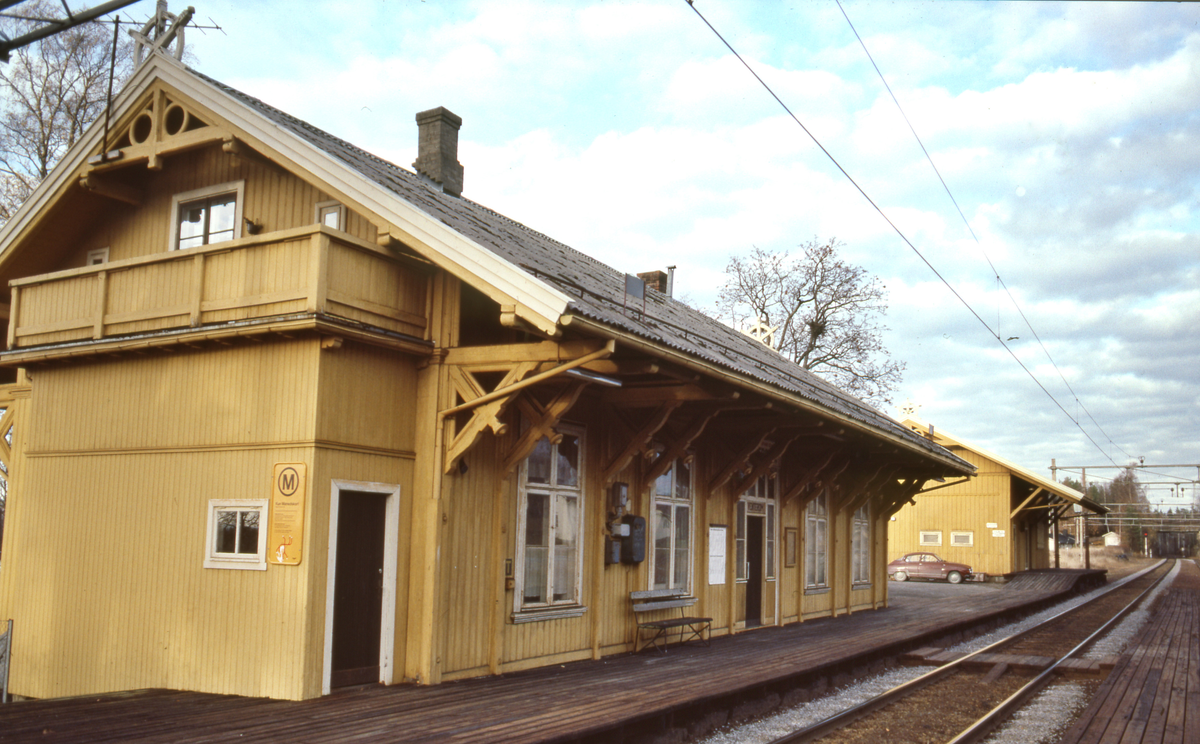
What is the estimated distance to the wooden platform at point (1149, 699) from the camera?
8461 millimetres

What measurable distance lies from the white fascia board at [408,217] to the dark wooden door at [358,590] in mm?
2473

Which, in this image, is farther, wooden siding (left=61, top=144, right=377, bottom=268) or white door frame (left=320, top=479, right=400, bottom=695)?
wooden siding (left=61, top=144, right=377, bottom=268)

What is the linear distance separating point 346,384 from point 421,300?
138cm

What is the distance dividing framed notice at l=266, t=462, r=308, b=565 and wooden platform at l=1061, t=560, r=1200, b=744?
688 centimetres

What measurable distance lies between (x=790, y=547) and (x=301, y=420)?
1088cm

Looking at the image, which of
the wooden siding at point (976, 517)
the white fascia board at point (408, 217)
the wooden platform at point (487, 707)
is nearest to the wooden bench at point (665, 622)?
the wooden platform at point (487, 707)

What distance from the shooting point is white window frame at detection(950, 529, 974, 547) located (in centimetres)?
3635

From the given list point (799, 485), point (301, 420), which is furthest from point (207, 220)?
point (799, 485)

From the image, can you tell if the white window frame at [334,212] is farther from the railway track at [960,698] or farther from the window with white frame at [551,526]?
the railway track at [960,698]

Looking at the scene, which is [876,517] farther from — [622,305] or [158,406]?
[158,406]

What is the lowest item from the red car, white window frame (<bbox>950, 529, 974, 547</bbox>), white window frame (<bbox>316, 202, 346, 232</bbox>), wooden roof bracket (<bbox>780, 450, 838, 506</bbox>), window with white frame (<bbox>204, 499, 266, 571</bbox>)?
the red car

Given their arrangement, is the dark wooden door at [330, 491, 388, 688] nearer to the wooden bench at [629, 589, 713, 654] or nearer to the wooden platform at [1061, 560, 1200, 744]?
the wooden bench at [629, 589, 713, 654]

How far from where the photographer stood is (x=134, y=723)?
7277 mm

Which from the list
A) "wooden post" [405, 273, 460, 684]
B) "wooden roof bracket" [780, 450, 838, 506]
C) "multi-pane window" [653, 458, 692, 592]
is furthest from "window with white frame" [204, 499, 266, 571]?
"wooden roof bracket" [780, 450, 838, 506]
